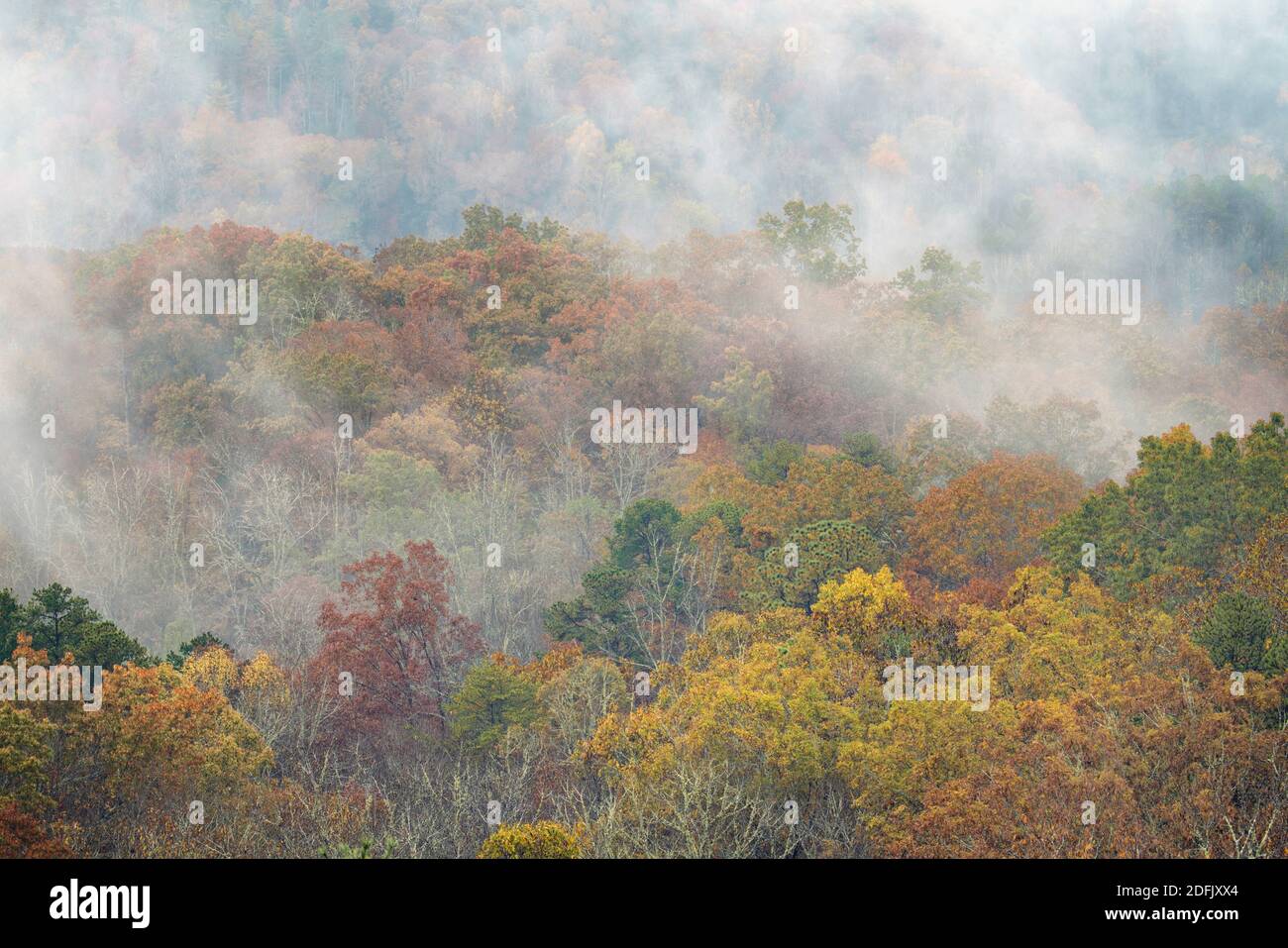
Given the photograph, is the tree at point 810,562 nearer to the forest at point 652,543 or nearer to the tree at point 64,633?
the forest at point 652,543

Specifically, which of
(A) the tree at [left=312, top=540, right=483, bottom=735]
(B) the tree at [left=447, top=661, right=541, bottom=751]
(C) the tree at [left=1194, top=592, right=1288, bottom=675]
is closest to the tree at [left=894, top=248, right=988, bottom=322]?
(A) the tree at [left=312, top=540, right=483, bottom=735]

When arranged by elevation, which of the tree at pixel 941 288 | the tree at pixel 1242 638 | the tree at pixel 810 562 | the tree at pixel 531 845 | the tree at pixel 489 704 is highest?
the tree at pixel 941 288

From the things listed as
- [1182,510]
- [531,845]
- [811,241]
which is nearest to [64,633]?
[531,845]

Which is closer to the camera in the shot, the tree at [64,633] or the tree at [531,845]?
the tree at [531,845]

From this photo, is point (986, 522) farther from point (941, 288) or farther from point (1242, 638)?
point (941, 288)

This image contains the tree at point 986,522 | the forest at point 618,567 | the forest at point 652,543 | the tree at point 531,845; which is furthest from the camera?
the tree at point 986,522

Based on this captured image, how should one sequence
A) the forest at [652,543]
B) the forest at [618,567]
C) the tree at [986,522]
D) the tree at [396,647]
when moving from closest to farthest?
the forest at [618,567] → the forest at [652,543] → the tree at [396,647] → the tree at [986,522]

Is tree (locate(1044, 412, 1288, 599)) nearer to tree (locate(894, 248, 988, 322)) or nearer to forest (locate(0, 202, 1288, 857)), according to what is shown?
forest (locate(0, 202, 1288, 857))

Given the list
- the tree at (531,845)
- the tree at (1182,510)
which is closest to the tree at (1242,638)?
the tree at (1182,510)
